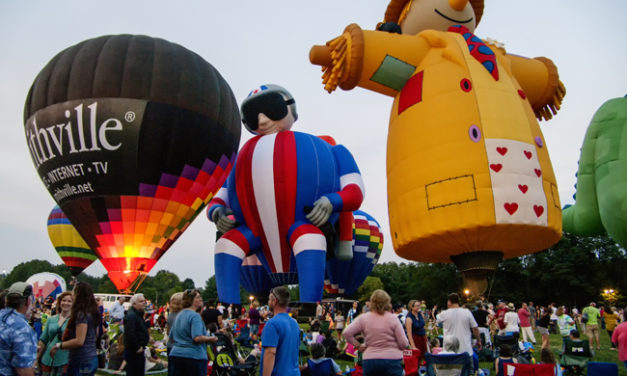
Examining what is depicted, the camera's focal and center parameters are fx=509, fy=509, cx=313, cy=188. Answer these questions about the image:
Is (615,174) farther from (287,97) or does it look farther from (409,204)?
(287,97)

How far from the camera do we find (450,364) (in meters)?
4.38

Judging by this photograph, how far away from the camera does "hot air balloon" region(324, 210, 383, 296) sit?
1476 cm

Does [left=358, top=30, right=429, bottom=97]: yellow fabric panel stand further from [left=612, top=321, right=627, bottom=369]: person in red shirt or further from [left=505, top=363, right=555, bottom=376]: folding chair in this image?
[left=505, top=363, right=555, bottom=376]: folding chair

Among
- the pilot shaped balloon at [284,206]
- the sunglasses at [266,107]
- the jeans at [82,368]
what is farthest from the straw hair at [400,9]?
the jeans at [82,368]

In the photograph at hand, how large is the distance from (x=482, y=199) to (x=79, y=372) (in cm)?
630

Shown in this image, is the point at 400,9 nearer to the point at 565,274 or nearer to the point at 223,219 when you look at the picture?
the point at 223,219

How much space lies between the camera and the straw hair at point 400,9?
10.7 meters

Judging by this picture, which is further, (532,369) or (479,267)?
(479,267)

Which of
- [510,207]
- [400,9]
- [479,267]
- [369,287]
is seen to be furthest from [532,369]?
[369,287]

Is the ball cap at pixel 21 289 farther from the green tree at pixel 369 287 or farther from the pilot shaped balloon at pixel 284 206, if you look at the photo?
the green tree at pixel 369 287

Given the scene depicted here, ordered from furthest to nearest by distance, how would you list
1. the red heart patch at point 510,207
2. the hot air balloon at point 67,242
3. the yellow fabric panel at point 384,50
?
the hot air balloon at point 67,242, the yellow fabric panel at point 384,50, the red heart patch at point 510,207

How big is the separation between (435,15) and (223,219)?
5.79m

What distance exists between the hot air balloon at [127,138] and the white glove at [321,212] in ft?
16.6

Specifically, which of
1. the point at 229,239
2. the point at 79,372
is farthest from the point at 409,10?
the point at 79,372
